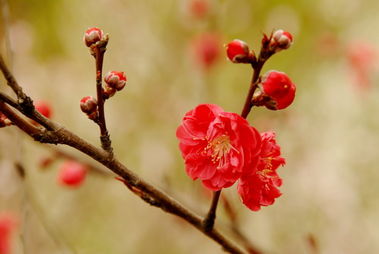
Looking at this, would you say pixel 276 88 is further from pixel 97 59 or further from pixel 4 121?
pixel 4 121

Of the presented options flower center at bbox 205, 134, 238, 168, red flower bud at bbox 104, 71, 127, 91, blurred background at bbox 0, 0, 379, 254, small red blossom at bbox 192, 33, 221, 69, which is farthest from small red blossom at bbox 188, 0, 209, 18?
red flower bud at bbox 104, 71, 127, 91

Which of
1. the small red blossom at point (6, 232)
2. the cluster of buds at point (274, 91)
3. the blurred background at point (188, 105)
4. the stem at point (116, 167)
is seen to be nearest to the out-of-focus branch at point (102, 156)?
the stem at point (116, 167)

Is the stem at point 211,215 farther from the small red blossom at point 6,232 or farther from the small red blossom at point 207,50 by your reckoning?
the small red blossom at point 207,50

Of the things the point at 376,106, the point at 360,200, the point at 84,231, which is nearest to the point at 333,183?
the point at 360,200

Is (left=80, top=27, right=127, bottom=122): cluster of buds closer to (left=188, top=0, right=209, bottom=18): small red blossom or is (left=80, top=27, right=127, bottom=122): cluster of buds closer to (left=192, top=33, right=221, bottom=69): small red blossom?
(left=192, top=33, right=221, bottom=69): small red blossom

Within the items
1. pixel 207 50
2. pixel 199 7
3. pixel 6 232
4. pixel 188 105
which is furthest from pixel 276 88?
pixel 188 105

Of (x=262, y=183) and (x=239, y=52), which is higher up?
(x=239, y=52)
